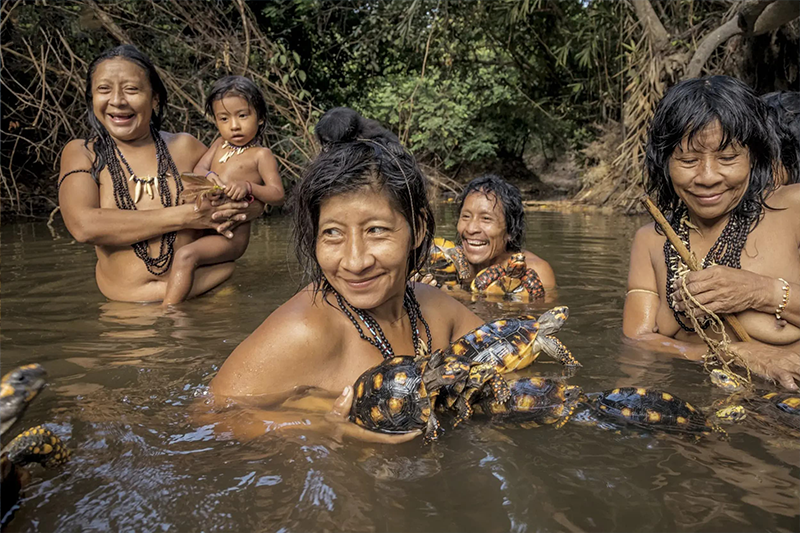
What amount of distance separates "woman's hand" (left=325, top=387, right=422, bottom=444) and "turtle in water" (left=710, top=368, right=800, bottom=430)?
1.38 metres

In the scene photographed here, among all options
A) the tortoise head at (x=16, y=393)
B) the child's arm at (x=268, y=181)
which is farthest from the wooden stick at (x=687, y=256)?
the child's arm at (x=268, y=181)

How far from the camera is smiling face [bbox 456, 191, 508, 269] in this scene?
226 inches

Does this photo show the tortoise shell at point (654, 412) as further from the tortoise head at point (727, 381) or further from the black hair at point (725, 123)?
the black hair at point (725, 123)

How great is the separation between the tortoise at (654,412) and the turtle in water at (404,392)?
64 cm

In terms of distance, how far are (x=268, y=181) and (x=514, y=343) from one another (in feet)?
11.0

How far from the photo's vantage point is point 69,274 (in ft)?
21.3

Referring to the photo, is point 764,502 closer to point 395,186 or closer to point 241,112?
point 395,186

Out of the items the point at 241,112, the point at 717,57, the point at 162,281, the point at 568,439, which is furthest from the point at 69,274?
the point at 717,57

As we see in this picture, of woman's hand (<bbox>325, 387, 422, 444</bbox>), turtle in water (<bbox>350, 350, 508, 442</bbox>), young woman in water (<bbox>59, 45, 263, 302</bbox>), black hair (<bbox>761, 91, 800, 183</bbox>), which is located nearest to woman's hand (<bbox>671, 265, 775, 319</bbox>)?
black hair (<bbox>761, 91, 800, 183</bbox>)

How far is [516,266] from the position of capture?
226 inches

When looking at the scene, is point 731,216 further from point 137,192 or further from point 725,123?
point 137,192

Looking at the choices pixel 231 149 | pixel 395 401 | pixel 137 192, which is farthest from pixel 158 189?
pixel 395 401

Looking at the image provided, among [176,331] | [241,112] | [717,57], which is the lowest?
[176,331]

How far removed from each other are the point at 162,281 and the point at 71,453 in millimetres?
3031
